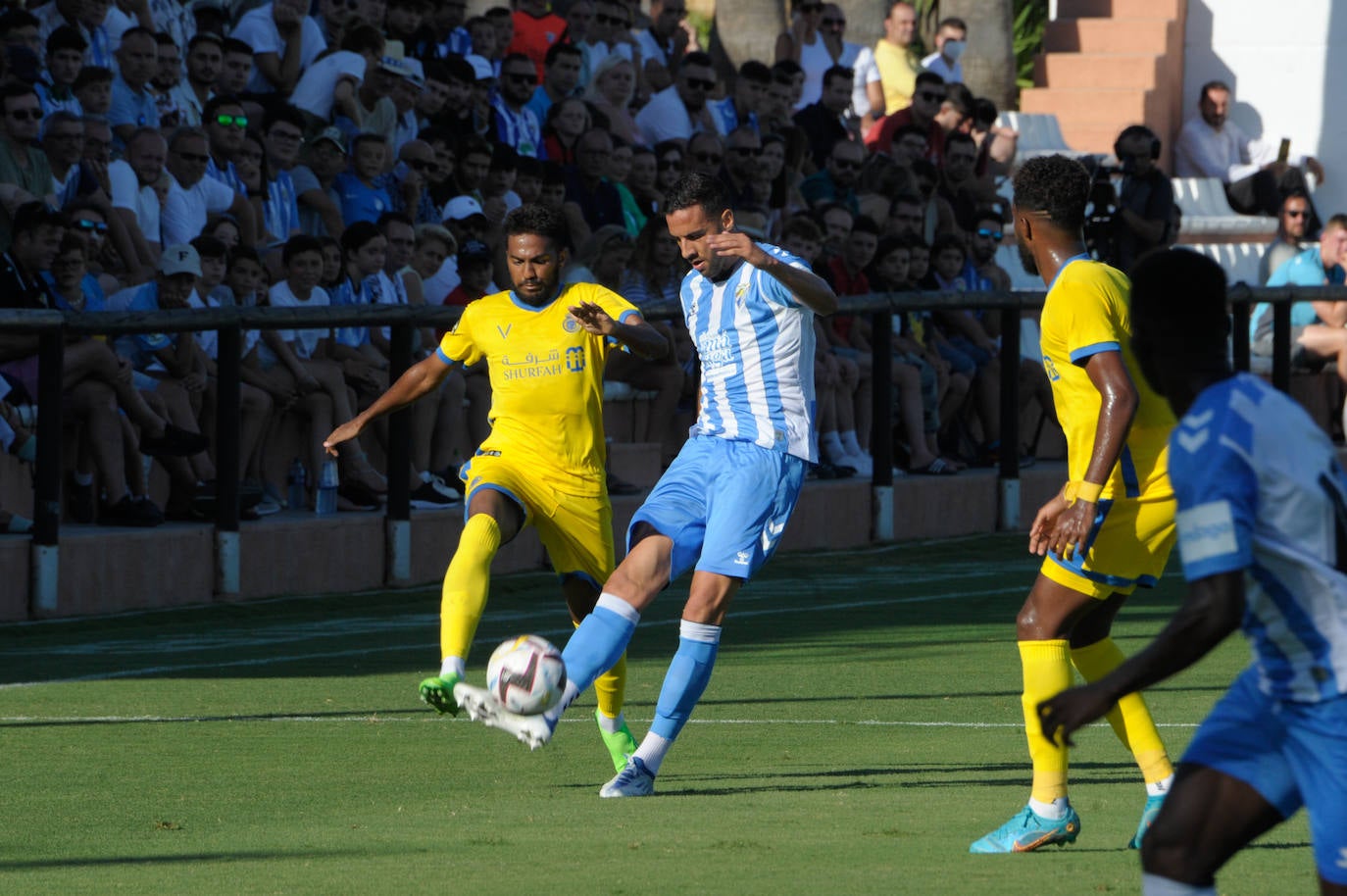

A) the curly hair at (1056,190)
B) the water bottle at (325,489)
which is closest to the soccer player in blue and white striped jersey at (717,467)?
the curly hair at (1056,190)

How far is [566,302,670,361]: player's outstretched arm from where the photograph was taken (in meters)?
8.46

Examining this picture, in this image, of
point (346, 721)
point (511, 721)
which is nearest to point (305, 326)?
point (346, 721)

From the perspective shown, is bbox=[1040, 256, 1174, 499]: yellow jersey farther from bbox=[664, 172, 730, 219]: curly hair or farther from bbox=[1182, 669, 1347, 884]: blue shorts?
bbox=[1182, 669, 1347, 884]: blue shorts

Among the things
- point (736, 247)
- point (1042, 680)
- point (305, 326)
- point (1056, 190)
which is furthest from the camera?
point (305, 326)

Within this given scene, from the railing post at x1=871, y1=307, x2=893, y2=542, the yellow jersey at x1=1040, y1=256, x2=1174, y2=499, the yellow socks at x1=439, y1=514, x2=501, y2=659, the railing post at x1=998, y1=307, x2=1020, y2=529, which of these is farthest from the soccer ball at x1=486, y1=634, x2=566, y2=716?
the railing post at x1=998, y1=307, x2=1020, y2=529

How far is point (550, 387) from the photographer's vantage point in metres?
9.15

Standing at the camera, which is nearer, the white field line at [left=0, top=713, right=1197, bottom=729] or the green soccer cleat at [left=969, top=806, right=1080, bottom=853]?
the green soccer cleat at [left=969, top=806, right=1080, bottom=853]

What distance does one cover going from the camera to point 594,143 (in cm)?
1739

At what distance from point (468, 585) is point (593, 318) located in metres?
1.01

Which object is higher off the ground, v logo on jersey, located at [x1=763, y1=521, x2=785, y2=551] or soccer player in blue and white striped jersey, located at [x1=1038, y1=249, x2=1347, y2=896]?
soccer player in blue and white striped jersey, located at [x1=1038, y1=249, x2=1347, y2=896]

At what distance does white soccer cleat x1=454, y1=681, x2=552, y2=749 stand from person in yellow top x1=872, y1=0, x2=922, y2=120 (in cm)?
1701

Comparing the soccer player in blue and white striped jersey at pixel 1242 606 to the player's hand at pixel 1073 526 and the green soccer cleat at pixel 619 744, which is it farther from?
the green soccer cleat at pixel 619 744

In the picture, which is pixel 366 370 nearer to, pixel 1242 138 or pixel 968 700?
pixel 968 700

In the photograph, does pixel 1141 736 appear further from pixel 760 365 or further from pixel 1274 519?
pixel 1274 519
